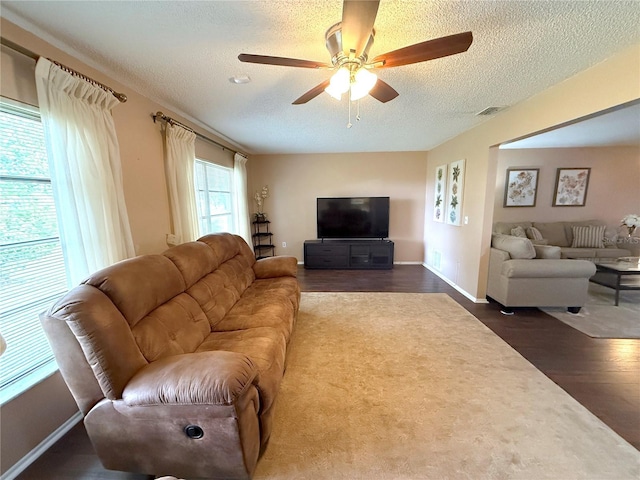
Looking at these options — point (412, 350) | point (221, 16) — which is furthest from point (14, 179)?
point (412, 350)

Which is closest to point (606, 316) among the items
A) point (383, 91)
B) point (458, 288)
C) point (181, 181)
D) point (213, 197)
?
point (458, 288)

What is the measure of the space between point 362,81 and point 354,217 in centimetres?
372

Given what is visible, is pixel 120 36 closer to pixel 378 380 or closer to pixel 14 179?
pixel 14 179

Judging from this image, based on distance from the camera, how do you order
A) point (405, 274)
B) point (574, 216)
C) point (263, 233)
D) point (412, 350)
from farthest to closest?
point (263, 233)
point (574, 216)
point (405, 274)
point (412, 350)

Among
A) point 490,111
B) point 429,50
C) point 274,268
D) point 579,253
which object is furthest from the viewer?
point 579,253

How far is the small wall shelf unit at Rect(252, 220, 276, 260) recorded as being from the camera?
5363mm

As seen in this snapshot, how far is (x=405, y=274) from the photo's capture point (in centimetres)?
466

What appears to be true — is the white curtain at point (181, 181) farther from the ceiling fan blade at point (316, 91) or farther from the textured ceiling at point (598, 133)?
the textured ceiling at point (598, 133)

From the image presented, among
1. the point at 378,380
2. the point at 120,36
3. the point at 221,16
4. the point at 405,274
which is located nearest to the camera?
the point at 221,16

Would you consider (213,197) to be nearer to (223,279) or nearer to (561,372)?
(223,279)

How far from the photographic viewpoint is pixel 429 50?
4.02 ft

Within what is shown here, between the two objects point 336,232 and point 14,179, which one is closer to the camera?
point 14,179

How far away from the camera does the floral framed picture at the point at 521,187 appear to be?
4.90 m

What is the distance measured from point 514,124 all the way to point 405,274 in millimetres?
2844
